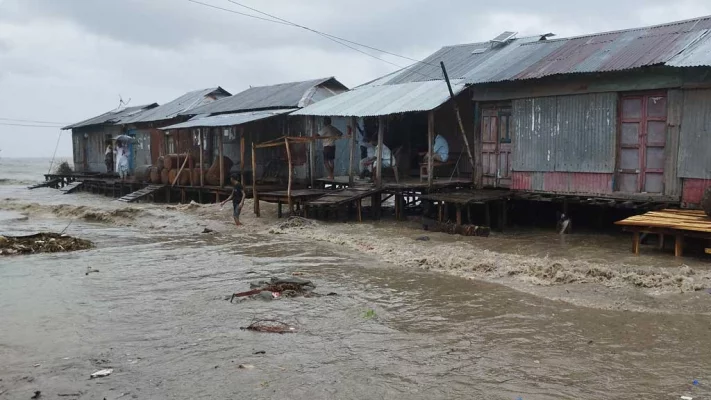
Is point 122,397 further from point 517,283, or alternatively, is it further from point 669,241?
point 669,241

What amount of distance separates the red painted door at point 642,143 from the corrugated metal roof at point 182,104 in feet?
67.8

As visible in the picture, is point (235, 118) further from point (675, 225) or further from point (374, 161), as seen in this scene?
point (675, 225)

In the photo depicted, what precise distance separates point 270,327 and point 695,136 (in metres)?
9.37

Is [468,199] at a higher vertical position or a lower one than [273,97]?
lower

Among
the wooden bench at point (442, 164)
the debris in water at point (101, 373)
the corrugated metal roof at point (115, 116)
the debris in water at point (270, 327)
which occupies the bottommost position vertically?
the debris in water at point (101, 373)

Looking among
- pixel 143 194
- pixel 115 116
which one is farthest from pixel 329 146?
pixel 115 116

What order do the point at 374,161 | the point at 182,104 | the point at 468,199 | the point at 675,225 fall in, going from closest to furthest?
the point at 675,225
the point at 468,199
the point at 374,161
the point at 182,104

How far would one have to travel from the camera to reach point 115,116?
33.4 meters

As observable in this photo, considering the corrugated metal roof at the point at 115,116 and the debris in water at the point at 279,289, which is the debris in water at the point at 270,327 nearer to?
the debris in water at the point at 279,289

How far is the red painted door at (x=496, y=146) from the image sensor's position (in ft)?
50.0

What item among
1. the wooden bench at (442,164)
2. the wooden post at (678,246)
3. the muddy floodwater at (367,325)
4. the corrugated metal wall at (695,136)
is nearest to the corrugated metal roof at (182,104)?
the wooden bench at (442,164)

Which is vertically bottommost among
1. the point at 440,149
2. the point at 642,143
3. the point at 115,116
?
the point at 440,149

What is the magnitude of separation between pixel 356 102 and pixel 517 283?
990 centimetres

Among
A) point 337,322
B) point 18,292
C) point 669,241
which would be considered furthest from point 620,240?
point 18,292
